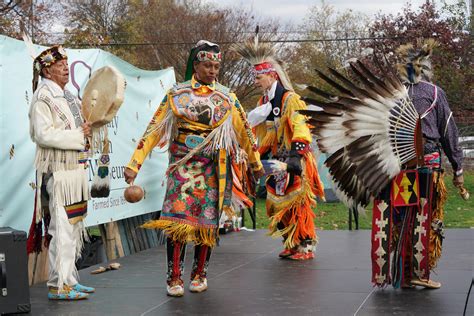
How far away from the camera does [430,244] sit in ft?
19.4

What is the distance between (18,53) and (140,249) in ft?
9.64

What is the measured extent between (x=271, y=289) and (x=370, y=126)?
1426 mm

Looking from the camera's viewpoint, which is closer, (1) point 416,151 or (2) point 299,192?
(1) point 416,151

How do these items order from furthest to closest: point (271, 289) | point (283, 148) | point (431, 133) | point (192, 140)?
1. point (283, 148)
2. point (271, 289)
3. point (192, 140)
4. point (431, 133)

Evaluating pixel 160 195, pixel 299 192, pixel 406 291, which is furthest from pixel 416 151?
pixel 160 195

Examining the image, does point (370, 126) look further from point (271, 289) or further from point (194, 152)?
point (271, 289)

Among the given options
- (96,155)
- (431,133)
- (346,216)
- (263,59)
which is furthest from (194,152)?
(346,216)

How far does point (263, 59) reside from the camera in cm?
745

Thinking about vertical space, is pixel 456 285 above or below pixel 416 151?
below

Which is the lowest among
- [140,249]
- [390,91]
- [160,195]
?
[140,249]

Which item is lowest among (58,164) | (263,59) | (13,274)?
(13,274)

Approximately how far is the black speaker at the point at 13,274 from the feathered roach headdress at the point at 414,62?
277cm

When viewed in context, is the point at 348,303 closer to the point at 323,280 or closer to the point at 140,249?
the point at 323,280

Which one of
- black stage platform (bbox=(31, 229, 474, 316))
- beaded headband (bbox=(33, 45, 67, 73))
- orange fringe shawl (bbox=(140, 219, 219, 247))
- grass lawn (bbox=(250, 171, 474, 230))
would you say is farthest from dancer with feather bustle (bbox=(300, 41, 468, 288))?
grass lawn (bbox=(250, 171, 474, 230))
